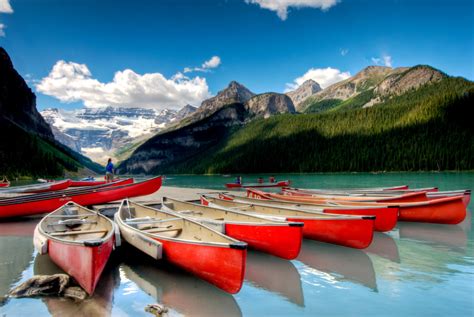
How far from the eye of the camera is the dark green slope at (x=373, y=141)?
419ft

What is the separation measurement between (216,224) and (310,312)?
5.22m

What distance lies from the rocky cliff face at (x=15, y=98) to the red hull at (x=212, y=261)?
18642 centimetres

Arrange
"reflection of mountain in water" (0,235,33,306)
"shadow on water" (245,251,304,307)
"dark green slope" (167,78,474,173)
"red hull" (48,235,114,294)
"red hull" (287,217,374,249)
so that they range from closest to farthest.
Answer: "red hull" (48,235,114,294) < "shadow on water" (245,251,304,307) < "reflection of mountain in water" (0,235,33,306) < "red hull" (287,217,374,249) < "dark green slope" (167,78,474,173)

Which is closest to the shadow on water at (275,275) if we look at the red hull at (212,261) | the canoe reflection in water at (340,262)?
the canoe reflection in water at (340,262)

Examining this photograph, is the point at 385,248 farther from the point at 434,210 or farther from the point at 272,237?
the point at 434,210

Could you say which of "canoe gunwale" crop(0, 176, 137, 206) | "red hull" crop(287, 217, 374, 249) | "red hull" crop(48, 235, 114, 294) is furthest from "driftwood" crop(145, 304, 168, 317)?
"canoe gunwale" crop(0, 176, 137, 206)

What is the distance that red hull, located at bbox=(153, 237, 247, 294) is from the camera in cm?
762

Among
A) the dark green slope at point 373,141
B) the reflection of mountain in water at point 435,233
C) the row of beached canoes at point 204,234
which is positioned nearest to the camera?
the row of beached canoes at point 204,234

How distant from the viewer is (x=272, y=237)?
10609 millimetres

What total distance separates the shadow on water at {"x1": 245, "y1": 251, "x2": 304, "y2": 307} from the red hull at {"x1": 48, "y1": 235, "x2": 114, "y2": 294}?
4.38 m

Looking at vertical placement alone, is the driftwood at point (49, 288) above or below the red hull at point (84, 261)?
below

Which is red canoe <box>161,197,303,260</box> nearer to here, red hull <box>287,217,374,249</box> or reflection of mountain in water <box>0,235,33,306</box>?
red hull <box>287,217,374,249</box>

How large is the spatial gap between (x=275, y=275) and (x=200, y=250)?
10.3 ft

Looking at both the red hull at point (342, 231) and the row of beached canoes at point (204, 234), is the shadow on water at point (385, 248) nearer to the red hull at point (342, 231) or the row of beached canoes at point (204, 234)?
the row of beached canoes at point (204, 234)
